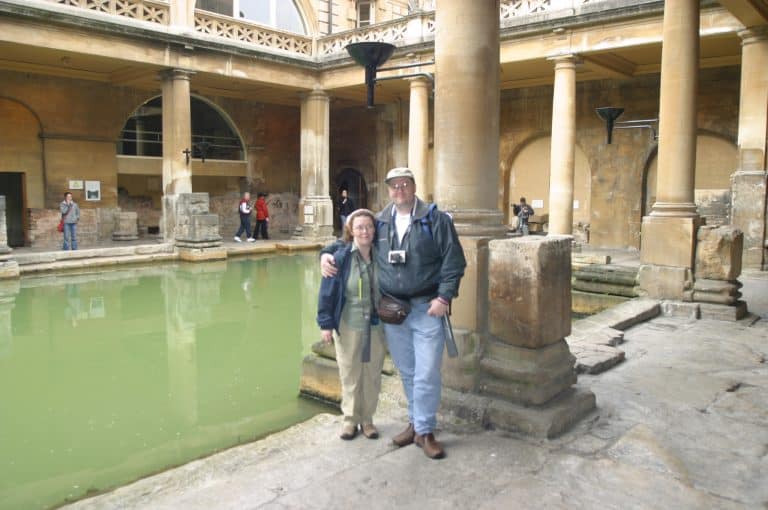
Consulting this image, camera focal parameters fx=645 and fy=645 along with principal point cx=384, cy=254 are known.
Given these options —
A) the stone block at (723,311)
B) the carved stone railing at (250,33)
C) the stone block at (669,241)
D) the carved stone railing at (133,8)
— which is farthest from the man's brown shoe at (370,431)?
the carved stone railing at (250,33)

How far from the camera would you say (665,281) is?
7887 millimetres

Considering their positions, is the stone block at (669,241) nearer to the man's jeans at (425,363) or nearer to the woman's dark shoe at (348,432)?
the man's jeans at (425,363)

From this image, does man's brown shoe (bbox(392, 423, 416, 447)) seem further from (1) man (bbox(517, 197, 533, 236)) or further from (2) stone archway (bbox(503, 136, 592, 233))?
(2) stone archway (bbox(503, 136, 592, 233))

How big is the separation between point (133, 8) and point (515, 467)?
49.4ft

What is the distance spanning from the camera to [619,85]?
17203mm

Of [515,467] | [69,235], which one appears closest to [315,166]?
[69,235]

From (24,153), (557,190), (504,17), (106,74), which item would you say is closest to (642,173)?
(557,190)

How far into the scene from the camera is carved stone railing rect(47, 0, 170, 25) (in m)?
14.2

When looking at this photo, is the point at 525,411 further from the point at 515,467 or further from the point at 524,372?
the point at 515,467

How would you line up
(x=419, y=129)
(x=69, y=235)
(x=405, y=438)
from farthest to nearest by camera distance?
1. (x=419, y=129)
2. (x=69, y=235)
3. (x=405, y=438)

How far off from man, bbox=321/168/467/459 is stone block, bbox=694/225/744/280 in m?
5.34

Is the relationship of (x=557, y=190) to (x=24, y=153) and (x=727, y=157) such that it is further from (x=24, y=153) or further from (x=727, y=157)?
(x=24, y=153)

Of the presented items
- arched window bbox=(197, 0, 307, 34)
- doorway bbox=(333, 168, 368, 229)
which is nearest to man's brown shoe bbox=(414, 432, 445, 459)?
arched window bbox=(197, 0, 307, 34)

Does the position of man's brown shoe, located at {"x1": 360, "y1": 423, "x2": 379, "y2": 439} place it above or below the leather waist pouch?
below
